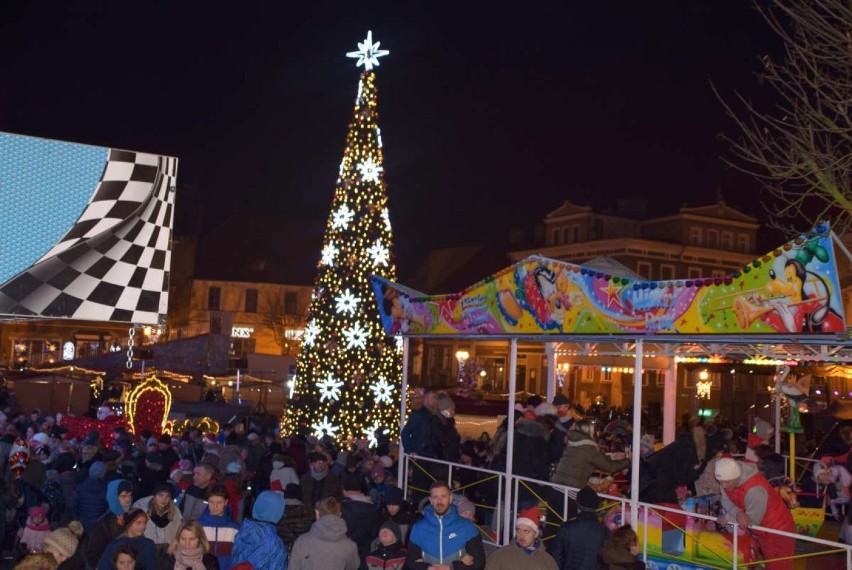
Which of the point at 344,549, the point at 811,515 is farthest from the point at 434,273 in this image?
the point at 344,549

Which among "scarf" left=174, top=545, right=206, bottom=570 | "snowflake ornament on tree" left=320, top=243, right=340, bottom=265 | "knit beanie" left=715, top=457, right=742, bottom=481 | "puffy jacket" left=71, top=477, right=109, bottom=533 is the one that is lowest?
"puffy jacket" left=71, top=477, right=109, bottom=533

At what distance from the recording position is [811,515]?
1261cm

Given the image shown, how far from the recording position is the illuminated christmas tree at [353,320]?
21422 millimetres

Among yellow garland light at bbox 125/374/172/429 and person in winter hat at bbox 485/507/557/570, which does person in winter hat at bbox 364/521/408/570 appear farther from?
yellow garland light at bbox 125/374/172/429

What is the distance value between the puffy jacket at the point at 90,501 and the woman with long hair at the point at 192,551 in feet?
12.6

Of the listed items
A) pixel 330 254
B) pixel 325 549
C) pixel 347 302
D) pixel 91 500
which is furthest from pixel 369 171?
pixel 325 549

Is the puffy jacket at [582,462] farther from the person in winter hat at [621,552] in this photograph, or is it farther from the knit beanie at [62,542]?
the knit beanie at [62,542]

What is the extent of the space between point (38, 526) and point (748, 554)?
7.86 m

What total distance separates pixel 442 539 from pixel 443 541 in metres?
0.02

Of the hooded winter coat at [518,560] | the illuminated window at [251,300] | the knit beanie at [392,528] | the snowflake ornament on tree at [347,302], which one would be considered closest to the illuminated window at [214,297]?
the illuminated window at [251,300]

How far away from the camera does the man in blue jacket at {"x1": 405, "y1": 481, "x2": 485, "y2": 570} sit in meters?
7.54

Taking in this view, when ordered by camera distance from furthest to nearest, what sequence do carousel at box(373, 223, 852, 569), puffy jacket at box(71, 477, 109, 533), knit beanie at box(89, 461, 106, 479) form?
knit beanie at box(89, 461, 106, 479) → puffy jacket at box(71, 477, 109, 533) → carousel at box(373, 223, 852, 569)

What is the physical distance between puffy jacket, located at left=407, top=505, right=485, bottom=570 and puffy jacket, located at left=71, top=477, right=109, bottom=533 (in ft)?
15.2

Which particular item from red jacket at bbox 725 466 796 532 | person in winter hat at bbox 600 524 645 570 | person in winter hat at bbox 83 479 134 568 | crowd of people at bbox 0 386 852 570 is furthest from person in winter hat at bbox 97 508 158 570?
red jacket at bbox 725 466 796 532
